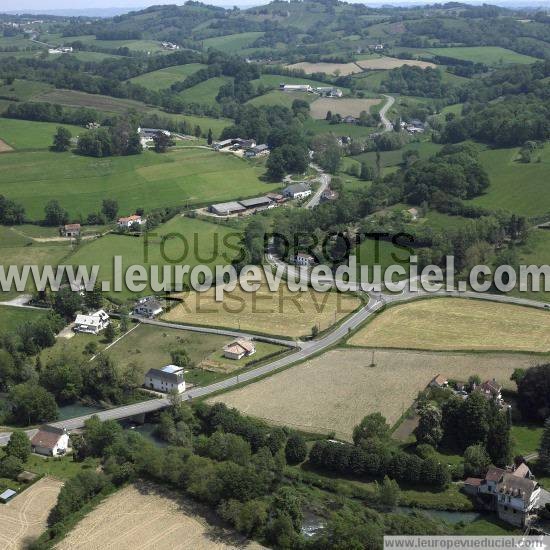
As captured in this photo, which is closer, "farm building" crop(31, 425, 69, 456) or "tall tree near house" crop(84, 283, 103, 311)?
"farm building" crop(31, 425, 69, 456)

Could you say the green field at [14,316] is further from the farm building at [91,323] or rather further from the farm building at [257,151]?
the farm building at [257,151]

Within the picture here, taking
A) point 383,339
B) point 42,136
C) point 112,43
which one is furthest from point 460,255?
point 112,43

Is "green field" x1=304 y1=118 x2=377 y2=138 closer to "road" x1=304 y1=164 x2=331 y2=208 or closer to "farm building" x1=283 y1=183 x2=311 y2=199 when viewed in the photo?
"road" x1=304 y1=164 x2=331 y2=208

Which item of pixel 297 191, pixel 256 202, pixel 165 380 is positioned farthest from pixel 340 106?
pixel 165 380

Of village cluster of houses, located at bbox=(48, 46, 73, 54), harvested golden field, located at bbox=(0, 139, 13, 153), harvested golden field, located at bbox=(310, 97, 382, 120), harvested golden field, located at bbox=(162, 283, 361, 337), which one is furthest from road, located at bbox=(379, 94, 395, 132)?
village cluster of houses, located at bbox=(48, 46, 73, 54)

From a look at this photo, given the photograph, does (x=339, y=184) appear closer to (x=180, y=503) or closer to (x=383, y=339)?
(x=383, y=339)

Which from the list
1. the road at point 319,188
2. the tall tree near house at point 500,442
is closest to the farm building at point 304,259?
the road at point 319,188

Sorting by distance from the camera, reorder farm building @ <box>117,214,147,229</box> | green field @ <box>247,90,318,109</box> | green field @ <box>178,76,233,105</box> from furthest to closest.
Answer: green field @ <box>178,76,233,105</box> < green field @ <box>247,90,318,109</box> < farm building @ <box>117,214,147,229</box>
